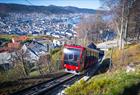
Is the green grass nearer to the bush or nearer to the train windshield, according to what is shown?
the bush

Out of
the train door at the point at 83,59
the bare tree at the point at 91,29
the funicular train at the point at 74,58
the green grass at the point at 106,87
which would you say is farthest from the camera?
the bare tree at the point at 91,29

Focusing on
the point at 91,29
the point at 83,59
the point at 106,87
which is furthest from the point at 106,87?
the point at 91,29

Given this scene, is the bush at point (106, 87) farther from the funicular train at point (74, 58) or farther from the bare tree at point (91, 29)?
the bare tree at point (91, 29)

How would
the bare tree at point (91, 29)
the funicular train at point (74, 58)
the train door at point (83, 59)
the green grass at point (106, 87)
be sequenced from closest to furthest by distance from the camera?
1. the green grass at point (106, 87)
2. the funicular train at point (74, 58)
3. the train door at point (83, 59)
4. the bare tree at point (91, 29)

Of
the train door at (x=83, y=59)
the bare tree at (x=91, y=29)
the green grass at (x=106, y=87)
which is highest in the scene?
the green grass at (x=106, y=87)

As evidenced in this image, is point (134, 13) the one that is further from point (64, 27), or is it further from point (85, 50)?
point (64, 27)

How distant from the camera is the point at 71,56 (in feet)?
81.5

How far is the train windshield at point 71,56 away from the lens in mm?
24562

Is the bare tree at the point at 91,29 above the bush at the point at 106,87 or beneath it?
beneath

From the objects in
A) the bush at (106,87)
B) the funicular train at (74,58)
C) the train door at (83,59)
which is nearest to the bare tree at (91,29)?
the train door at (83,59)

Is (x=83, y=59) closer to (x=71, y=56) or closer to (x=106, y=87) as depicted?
(x=71, y=56)

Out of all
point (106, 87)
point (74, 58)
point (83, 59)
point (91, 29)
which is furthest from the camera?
point (91, 29)

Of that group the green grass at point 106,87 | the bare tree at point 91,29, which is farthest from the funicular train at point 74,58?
the bare tree at point 91,29

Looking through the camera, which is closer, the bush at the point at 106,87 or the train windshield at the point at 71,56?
the bush at the point at 106,87
